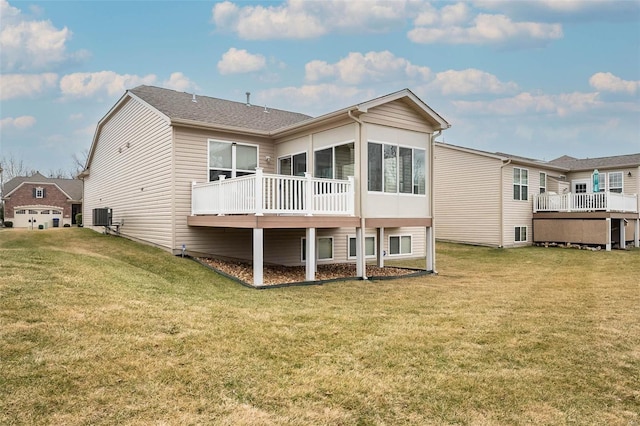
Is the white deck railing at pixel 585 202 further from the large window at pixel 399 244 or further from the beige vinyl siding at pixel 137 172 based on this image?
the beige vinyl siding at pixel 137 172

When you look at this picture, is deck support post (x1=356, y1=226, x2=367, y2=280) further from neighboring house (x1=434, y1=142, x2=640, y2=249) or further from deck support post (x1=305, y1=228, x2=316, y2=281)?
neighboring house (x1=434, y1=142, x2=640, y2=249)

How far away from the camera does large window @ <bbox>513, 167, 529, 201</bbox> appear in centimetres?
2044

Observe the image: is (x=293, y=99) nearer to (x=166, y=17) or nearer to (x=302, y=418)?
(x=166, y=17)

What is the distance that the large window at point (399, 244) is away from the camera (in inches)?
654

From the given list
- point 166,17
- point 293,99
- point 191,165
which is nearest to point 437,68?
point 293,99

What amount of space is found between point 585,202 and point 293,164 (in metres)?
15.2

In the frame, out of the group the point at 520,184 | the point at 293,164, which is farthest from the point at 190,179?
the point at 520,184

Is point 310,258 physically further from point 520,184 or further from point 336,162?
point 520,184

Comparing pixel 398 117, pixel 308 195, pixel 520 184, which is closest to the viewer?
pixel 308 195


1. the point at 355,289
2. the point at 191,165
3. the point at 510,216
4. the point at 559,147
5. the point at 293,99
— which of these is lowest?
the point at 355,289

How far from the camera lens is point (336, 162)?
11.6 meters

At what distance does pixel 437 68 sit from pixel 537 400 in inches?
1055

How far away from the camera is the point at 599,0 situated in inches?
637

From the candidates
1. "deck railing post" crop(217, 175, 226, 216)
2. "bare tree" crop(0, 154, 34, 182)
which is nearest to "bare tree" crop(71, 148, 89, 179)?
"bare tree" crop(0, 154, 34, 182)
